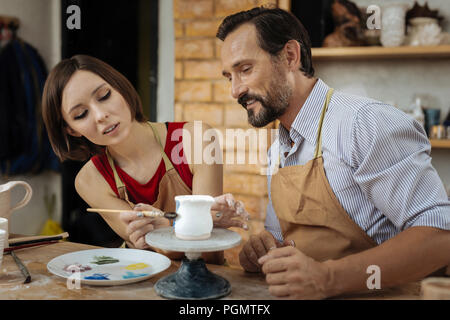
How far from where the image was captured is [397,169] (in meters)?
1.06

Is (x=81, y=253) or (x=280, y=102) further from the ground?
(x=280, y=102)

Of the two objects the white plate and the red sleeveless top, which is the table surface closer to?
the white plate

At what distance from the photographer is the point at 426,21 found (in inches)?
76.2

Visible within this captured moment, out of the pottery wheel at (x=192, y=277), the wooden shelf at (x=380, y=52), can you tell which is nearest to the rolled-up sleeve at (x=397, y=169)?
the pottery wheel at (x=192, y=277)

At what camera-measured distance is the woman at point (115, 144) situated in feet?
4.10

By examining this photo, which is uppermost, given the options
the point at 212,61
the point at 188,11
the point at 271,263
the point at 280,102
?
the point at 188,11

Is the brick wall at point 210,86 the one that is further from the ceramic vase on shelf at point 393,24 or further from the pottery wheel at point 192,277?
the pottery wheel at point 192,277

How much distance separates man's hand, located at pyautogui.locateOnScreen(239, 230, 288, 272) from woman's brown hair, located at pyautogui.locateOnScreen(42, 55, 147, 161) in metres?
0.56

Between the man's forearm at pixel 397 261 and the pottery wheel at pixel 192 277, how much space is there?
0.76 ft

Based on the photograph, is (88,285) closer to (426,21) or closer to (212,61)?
(212,61)

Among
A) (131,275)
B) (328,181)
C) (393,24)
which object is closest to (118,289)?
(131,275)

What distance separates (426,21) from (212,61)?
3.23 feet

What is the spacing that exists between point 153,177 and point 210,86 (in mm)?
546
